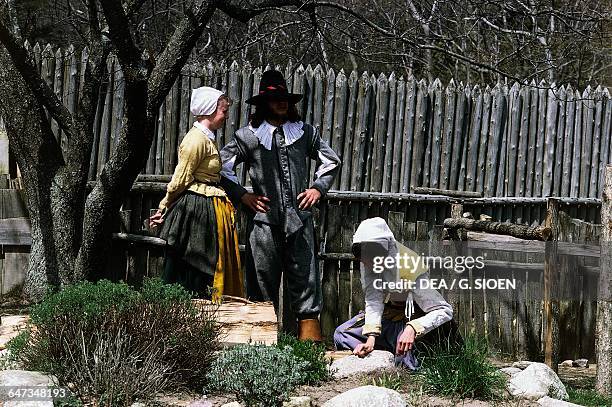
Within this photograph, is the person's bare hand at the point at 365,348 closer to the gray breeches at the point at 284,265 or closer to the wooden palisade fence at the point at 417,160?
the gray breeches at the point at 284,265

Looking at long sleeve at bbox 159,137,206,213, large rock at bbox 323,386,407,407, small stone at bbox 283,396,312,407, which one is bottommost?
small stone at bbox 283,396,312,407

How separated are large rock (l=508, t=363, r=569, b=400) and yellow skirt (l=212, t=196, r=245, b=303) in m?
2.17

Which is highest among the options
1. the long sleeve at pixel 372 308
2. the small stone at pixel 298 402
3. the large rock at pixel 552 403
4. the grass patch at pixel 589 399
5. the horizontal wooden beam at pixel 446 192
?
the horizontal wooden beam at pixel 446 192

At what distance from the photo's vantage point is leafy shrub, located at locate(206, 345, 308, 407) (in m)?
4.93

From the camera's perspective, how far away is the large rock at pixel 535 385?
18.2ft

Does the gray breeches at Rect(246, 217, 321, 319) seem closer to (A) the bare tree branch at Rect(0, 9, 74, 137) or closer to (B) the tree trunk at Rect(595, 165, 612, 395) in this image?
(A) the bare tree branch at Rect(0, 9, 74, 137)

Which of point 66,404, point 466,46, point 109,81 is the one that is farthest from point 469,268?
point 466,46

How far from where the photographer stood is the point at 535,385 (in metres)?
5.62

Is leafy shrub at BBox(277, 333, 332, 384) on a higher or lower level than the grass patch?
higher

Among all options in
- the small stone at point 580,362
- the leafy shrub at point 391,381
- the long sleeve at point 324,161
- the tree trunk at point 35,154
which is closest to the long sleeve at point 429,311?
the leafy shrub at point 391,381

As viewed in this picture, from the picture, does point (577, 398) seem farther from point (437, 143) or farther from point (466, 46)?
point (466, 46)

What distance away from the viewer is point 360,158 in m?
9.22

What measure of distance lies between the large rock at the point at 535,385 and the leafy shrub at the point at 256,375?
130 centimetres

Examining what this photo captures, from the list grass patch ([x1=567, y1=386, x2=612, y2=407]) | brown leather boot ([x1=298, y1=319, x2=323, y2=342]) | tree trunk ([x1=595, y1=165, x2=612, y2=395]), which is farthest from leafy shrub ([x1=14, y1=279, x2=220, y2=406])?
tree trunk ([x1=595, y1=165, x2=612, y2=395])
